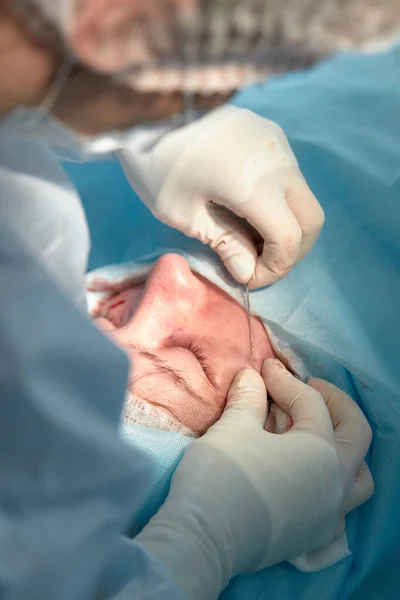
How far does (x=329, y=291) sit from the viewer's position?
132 cm

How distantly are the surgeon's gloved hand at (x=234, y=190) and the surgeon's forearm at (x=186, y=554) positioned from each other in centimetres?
56

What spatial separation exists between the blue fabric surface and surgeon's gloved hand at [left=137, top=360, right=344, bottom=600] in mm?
92

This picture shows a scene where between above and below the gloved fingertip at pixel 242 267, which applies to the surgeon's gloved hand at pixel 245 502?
below

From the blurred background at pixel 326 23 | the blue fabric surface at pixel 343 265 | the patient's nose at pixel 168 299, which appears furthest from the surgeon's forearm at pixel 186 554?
the blurred background at pixel 326 23

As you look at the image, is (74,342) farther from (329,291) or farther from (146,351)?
(329,291)

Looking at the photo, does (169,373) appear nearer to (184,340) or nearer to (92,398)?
(184,340)

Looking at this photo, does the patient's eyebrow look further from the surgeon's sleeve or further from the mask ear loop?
the mask ear loop

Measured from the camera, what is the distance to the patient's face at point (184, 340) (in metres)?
1.16

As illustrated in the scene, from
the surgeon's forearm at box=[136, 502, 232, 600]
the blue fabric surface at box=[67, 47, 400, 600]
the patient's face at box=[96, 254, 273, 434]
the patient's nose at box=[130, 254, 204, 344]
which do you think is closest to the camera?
the surgeon's forearm at box=[136, 502, 232, 600]

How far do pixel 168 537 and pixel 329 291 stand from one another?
69 cm

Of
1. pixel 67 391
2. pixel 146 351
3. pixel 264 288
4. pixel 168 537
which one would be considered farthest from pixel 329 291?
pixel 67 391

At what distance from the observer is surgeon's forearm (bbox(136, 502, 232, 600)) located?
822 millimetres

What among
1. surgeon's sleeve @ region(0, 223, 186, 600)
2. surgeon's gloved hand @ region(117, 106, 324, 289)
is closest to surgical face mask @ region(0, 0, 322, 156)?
surgeon's sleeve @ region(0, 223, 186, 600)

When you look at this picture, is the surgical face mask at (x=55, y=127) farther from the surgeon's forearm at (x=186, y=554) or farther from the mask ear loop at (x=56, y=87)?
the surgeon's forearm at (x=186, y=554)
